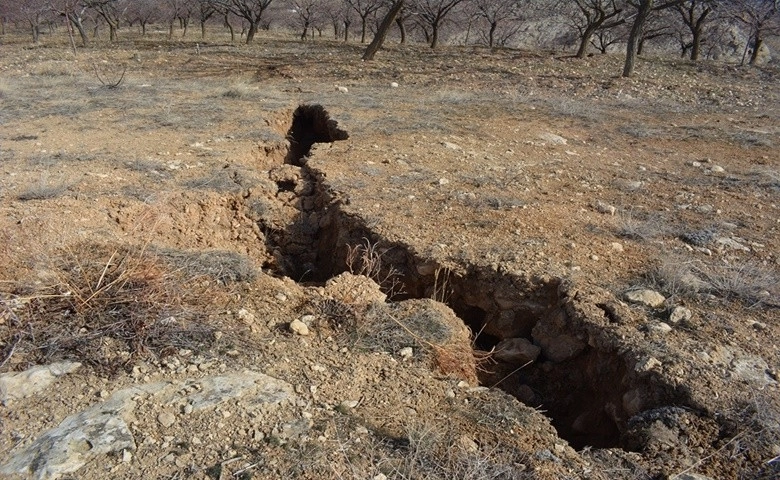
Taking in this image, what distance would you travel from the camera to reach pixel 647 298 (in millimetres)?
3084

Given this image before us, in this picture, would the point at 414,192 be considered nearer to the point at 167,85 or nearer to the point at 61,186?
the point at 61,186

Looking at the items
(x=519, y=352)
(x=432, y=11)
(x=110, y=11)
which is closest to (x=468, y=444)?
(x=519, y=352)

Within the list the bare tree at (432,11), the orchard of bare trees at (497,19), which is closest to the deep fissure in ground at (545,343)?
the orchard of bare trees at (497,19)

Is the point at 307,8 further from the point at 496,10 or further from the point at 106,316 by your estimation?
the point at 106,316

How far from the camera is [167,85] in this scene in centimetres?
1010

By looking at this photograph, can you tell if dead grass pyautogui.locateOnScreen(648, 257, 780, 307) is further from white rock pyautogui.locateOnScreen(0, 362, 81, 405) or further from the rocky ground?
white rock pyautogui.locateOnScreen(0, 362, 81, 405)

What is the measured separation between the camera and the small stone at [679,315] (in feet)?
9.46

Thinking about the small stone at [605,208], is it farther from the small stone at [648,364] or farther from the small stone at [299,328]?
the small stone at [299,328]

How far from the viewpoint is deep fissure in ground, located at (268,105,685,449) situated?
265 cm

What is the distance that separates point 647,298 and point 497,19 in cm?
2204

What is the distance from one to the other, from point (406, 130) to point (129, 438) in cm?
557

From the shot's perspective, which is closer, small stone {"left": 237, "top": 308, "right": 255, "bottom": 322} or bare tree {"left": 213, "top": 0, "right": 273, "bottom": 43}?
small stone {"left": 237, "top": 308, "right": 255, "bottom": 322}

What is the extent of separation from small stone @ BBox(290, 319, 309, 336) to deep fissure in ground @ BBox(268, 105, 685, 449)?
35.3 inches

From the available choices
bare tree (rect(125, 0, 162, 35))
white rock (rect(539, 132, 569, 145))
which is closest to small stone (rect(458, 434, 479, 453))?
white rock (rect(539, 132, 569, 145))
